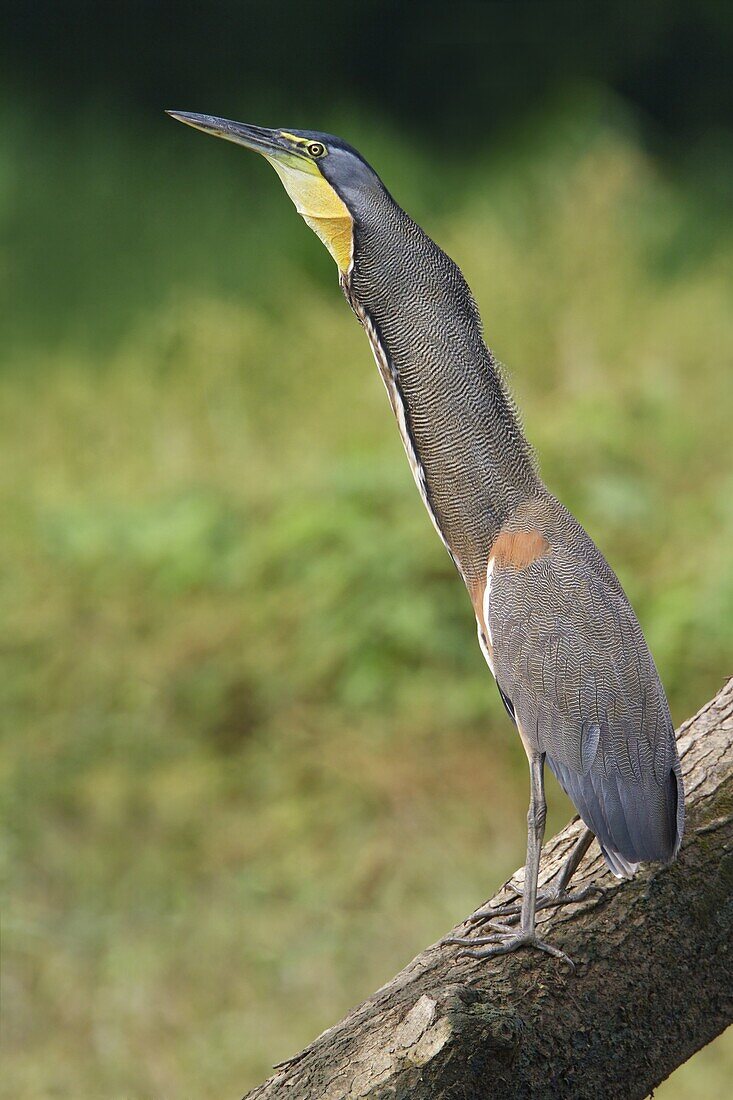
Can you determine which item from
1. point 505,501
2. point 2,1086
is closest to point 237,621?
point 2,1086

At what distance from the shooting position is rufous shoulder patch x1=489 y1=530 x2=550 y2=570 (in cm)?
154

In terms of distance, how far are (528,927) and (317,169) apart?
0.91 meters

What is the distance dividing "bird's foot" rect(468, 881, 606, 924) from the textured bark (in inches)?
0.5

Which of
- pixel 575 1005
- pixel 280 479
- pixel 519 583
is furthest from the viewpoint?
pixel 280 479

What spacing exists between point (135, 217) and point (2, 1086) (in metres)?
4.04

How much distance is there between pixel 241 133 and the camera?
1435 mm

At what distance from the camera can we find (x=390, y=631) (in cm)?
375

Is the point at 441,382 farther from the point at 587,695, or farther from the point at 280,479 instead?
the point at 280,479

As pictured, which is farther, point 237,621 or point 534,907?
point 237,621

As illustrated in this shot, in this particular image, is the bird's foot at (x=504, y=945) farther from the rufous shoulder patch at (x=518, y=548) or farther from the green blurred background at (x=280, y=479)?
the green blurred background at (x=280, y=479)

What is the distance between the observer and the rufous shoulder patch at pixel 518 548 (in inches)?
60.7

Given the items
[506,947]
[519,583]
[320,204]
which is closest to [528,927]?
[506,947]

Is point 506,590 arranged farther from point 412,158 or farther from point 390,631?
point 412,158

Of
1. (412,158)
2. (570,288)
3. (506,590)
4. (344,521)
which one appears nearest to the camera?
(506,590)
